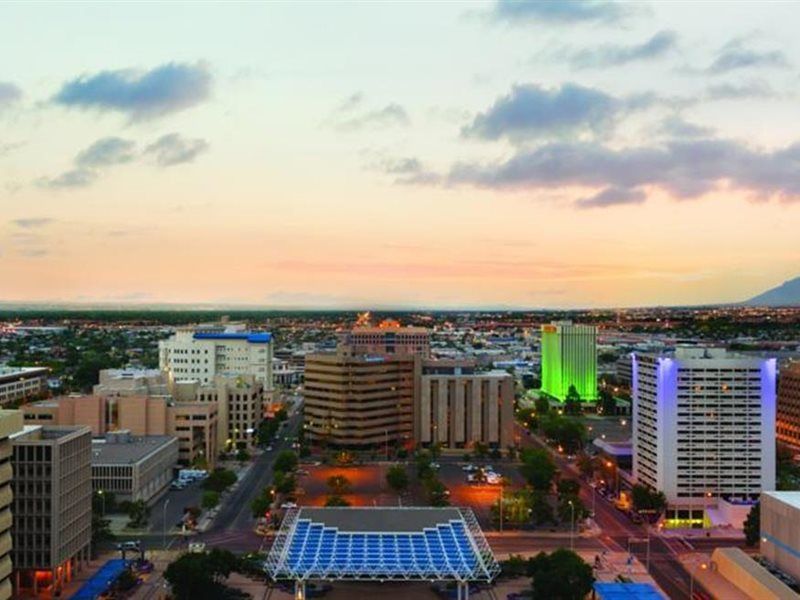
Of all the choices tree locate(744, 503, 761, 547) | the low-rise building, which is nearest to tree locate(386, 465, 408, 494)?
tree locate(744, 503, 761, 547)

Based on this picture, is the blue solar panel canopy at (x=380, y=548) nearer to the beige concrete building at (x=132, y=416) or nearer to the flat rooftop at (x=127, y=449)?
the flat rooftop at (x=127, y=449)

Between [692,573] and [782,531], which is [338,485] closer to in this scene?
[692,573]

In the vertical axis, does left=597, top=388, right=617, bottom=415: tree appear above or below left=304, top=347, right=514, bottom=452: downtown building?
below

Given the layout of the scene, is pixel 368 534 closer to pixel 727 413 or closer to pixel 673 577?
pixel 673 577

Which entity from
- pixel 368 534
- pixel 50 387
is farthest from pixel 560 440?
pixel 50 387

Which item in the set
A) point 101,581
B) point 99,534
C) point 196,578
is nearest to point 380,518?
point 196,578

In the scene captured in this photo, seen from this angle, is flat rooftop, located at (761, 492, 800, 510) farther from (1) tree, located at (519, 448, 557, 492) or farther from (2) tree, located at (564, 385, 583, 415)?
(2) tree, located at (564, 385, 583, 415)
